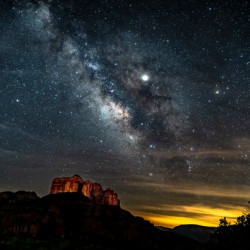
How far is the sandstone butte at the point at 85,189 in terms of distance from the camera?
16500cm

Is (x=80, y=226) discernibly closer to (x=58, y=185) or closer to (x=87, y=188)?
(x=58, y=185)

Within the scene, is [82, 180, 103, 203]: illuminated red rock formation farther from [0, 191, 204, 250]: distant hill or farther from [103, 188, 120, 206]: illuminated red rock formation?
[0, 191, 204, 250]: distant hill

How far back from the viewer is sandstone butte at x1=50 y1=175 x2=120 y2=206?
541 ft

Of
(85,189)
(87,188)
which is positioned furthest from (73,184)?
(87,188)

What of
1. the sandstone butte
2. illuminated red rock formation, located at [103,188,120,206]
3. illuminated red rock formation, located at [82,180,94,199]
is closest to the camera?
the sandstone butte

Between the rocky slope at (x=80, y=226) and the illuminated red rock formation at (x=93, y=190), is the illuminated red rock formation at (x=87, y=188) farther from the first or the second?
the rocky slope at (x=80, y=226)

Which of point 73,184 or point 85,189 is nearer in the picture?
point 73,184

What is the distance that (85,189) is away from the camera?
6654 inches

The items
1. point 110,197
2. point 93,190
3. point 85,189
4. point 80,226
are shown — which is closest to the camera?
point 80,226

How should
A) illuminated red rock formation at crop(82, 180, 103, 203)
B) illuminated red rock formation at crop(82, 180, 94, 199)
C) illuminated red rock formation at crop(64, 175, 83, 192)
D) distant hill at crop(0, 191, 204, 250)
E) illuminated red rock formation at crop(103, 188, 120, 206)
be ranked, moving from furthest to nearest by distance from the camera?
1. illuminated red rock formation at crop(103, 188, 120, 206)
2. illuminated red rock formation at crop(82, 180, 103, 203)
3. illuminated red rock formation at crop(82, 180, 94, 199)
4. illuminated red rock formation at crop(64, 175, 83, 192)
5. distant hill at crop(0, 191, 204, 250)

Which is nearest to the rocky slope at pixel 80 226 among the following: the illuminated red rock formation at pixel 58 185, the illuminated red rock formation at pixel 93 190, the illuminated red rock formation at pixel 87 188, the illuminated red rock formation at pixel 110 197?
the illuminated red rock formation at pixel 58 185

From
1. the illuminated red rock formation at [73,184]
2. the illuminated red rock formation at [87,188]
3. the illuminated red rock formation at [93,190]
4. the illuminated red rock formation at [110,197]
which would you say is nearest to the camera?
the illuminated red rock formation at [73,184]

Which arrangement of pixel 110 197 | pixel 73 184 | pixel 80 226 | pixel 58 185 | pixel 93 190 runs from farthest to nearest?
pixel 110 197 < pixel 93 190 < pixel 73 184 < pixel 58 185 < pixel 80 226

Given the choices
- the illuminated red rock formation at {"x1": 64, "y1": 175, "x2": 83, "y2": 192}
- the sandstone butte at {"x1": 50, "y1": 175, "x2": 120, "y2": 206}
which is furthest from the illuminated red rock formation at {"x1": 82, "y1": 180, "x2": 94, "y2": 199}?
the illuminated red rock formation at {"x1": 64, "y1": 175, "x2": 83, "y2": 192}
